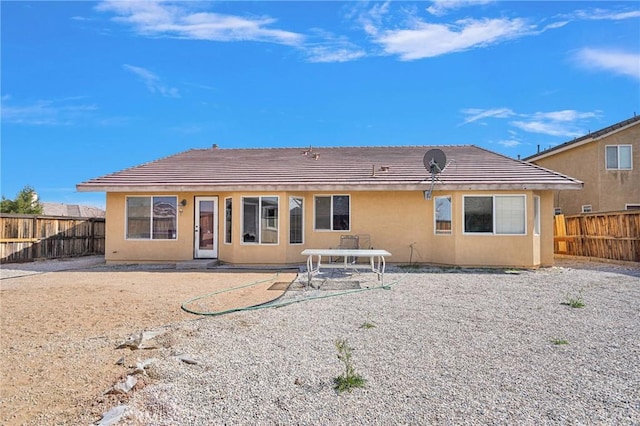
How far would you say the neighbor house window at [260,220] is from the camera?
13258 mm

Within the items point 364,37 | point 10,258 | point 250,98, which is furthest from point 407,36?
point 10,258

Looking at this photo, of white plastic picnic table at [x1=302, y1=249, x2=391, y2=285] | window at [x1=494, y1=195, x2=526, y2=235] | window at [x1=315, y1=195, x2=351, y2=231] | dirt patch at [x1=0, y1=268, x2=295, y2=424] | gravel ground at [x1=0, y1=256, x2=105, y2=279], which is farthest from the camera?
window at [x1=315, y1=195, x2=351, y2=231]

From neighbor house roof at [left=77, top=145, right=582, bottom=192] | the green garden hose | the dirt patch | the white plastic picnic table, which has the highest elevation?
neighbor house roof at [left=77, top=145, right=582, bottom=192]

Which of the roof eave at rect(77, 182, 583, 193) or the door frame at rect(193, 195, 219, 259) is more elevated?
the roof eave at rect(77, 182, 583, 193)

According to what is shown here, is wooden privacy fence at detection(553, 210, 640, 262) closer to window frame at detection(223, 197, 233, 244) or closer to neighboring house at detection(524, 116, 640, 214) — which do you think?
neighboring house at detection(524, 116, 640, 214)

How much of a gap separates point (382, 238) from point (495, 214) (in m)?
3.70

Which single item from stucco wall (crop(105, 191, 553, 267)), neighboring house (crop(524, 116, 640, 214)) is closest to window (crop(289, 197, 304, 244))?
stucco wall (crop(105, 191, 553, 267))

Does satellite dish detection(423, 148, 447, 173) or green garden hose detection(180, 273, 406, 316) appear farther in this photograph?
satellite dish detection(423, 148, 447, 173)

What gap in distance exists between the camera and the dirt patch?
3488 millimetres

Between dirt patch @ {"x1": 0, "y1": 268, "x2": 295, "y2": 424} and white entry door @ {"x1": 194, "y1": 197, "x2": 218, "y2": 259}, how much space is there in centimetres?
244

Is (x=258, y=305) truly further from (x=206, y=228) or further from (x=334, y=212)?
(x=206, y=228)

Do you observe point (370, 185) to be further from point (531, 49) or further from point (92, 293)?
point (92, 293)

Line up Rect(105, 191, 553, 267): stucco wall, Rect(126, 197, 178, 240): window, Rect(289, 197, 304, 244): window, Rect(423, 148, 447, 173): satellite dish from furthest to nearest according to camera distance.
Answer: Rect(126, 197, 178, 240): window → Rect(289, 197, 304, 244): window → Rect(423, 148, 447, 173): satellite dish → Rect(105, 191, 553, 267): stucco wall

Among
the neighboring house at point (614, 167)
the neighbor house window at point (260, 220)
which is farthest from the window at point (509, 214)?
the neighboring house at point (614, 167)
